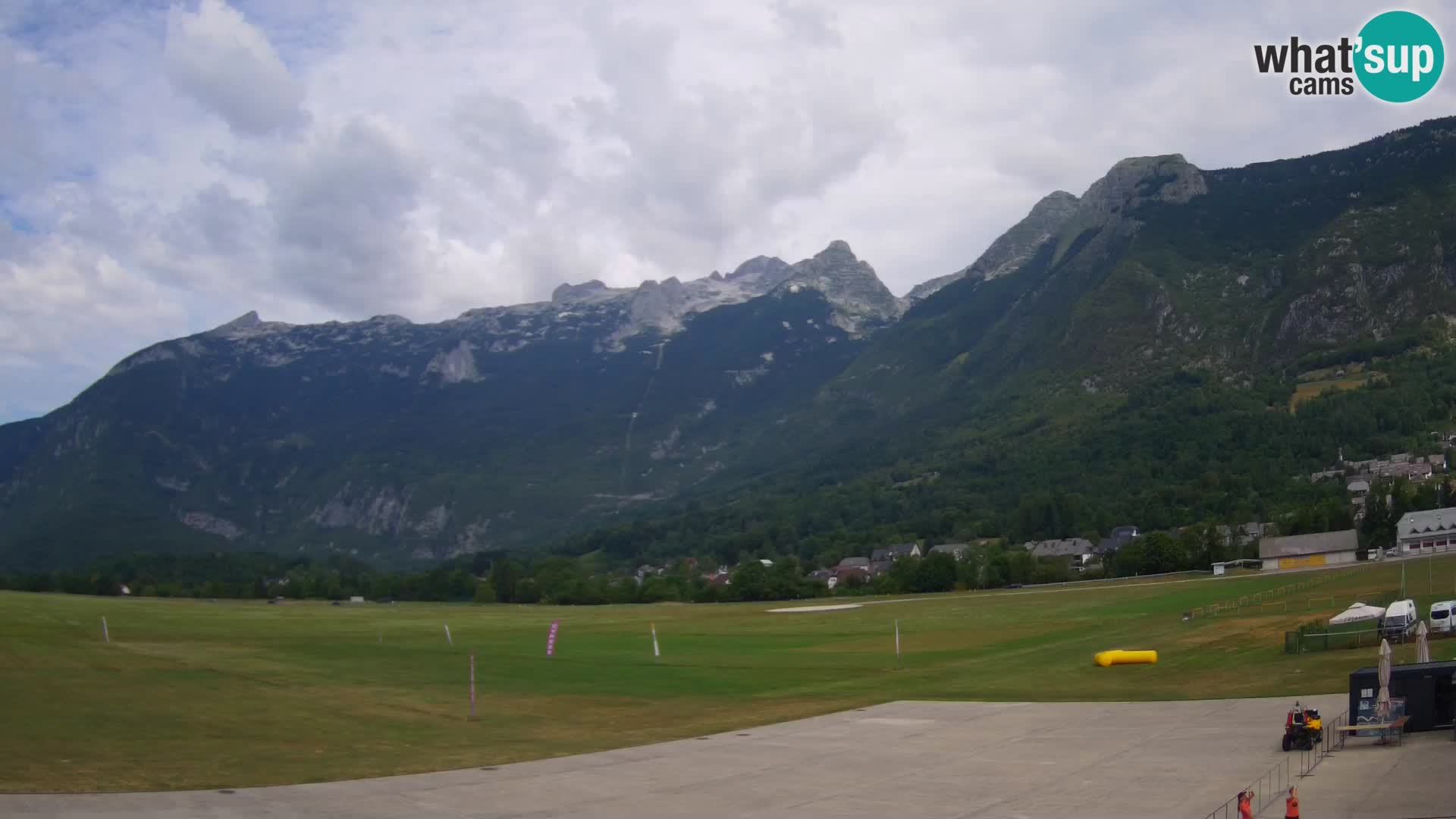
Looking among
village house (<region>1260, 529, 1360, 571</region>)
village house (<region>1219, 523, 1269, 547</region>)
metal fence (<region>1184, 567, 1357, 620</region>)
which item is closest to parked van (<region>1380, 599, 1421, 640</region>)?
metal fence (<region>1184, 567, 1357, 620</region>)

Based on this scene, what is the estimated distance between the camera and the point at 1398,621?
4703cm

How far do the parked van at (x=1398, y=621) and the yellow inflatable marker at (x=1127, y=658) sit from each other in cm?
964

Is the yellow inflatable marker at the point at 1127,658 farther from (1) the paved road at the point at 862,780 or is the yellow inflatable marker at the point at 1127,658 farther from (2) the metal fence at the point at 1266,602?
(2) the metal fence at the point at 1266,602

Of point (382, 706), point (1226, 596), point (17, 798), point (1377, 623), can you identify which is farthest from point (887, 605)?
point (17, 798)

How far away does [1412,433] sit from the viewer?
17338cm

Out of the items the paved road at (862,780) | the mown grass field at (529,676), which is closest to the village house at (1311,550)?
the mown grass field at (529,676)

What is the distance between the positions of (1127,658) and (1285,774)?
Answer: 24.4 metres

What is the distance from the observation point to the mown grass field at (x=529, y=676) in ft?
121

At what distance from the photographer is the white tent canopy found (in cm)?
5053

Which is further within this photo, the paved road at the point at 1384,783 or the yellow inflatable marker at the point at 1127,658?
the yellow inflatable marker at the point at 1127,658

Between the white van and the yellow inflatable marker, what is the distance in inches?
448

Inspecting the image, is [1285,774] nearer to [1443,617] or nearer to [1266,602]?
[1443,617]

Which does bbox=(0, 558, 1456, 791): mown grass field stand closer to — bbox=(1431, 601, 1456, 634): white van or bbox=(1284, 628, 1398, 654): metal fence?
bbox=(1284, 628, 1398, 654): metal fence

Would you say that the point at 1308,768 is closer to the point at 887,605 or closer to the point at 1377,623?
the point at 1377,623
